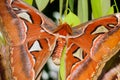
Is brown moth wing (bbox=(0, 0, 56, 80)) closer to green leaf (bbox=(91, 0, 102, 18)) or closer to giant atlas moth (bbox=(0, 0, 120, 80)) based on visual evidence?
giant atlas moth (bbox=(0, 0, 120, 80))

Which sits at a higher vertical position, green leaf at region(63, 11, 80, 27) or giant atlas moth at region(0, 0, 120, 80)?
green leaf at region(63, 11, 80, 27)

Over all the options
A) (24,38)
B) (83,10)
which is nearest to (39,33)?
(24,38)

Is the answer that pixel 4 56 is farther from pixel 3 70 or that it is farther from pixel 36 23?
pixel 36 23

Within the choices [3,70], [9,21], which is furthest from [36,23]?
[3,70]

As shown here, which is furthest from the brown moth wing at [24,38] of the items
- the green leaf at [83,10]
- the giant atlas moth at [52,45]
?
the green leaf at [83,10]

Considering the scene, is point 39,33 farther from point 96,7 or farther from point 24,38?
point 96,7

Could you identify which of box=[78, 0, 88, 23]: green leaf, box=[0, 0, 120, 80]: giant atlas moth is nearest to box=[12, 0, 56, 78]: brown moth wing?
box=[0, 0, 120, 80]: giant atlas moth

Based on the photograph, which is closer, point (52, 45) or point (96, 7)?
point (52, 45)
